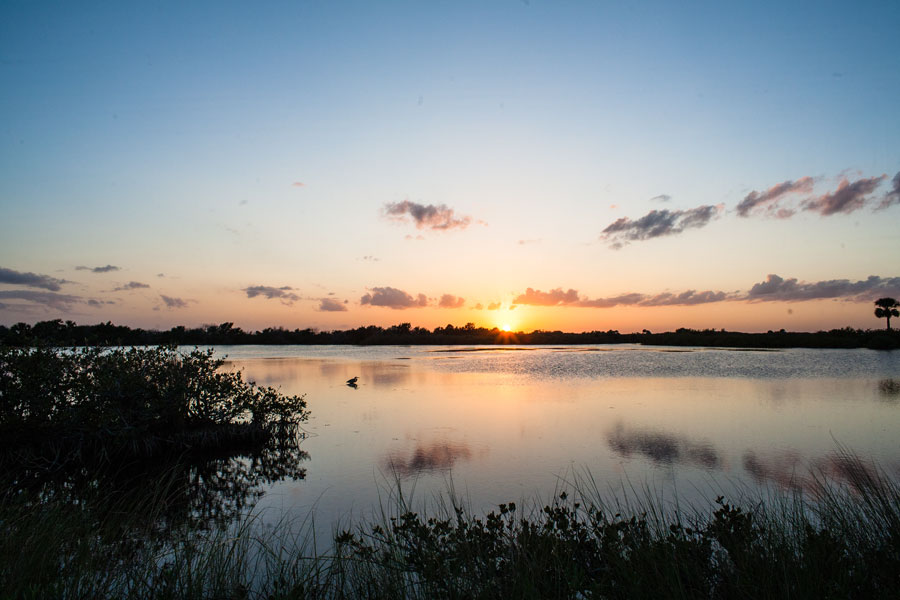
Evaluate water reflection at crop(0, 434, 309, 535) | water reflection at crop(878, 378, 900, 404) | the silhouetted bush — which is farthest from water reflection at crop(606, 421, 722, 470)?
water reflection at crop(878, 378, 900, 404)

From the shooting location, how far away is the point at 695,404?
17969 millimetres

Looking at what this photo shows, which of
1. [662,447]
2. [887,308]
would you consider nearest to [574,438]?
[662,447]

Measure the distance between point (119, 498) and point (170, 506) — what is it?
114 cm

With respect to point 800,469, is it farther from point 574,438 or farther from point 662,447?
point 574,438

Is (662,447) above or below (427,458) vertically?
above

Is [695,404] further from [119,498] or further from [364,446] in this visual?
[119,498]

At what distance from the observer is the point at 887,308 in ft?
247

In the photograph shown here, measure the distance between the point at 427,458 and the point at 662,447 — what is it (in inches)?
213

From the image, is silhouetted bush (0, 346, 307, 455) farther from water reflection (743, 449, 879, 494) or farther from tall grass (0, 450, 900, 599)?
water reflection (743, 449, 879, 494)

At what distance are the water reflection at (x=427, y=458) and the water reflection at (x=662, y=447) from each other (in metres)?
3.58

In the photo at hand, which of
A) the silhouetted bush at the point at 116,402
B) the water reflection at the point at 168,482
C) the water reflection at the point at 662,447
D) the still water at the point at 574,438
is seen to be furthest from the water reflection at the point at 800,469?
the silhouetted bush at the point at 116,402

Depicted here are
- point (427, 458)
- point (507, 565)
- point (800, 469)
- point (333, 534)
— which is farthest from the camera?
point (427, 458)

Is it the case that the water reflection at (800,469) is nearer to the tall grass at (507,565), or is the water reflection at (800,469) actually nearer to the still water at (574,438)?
the still water at (574,438)

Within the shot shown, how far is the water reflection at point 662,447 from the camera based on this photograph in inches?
401
